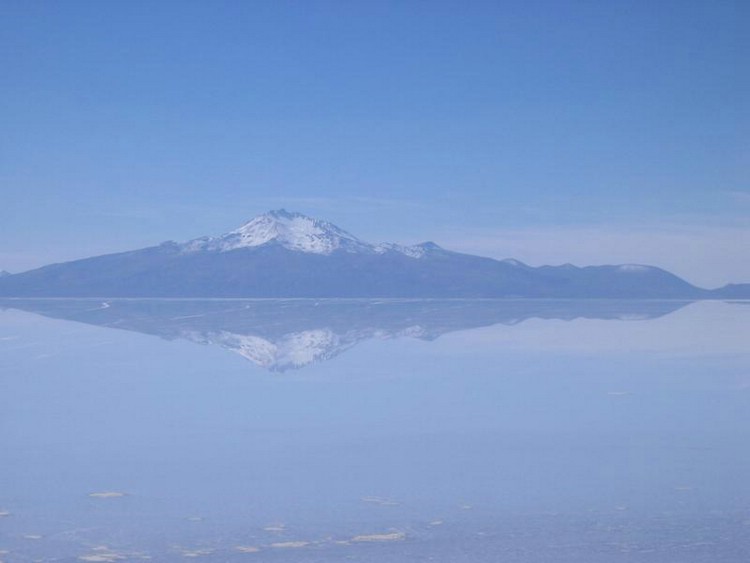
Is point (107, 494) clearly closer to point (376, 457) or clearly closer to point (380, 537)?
point (380, 537)

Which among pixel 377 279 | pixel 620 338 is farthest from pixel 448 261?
pixel 620 338

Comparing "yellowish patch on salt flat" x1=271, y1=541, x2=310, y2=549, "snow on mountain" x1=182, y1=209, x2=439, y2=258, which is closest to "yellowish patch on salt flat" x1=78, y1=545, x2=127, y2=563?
"yellowish patch on salt flat" x1=271, y1=541, x2=310, y2=549

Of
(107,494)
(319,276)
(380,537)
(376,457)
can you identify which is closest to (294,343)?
(376,457)

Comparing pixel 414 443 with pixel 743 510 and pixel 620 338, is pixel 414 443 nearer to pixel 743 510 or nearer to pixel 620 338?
pixel 743 510

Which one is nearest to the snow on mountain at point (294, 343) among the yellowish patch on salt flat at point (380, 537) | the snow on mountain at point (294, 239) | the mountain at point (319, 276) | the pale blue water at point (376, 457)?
the pale blue water at point (376, 457)

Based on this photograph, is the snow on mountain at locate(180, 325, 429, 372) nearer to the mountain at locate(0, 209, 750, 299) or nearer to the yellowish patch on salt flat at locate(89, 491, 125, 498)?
the yellowish patch on salt flat at locate(89, 491, 125, 498)

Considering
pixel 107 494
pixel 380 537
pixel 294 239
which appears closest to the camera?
pixel 380 537
